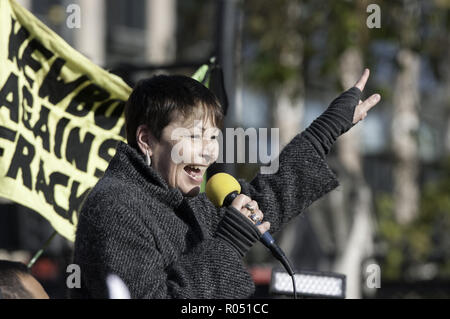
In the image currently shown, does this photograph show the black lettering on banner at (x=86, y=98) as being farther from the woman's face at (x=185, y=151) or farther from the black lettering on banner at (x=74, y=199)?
the woman's face at (x=185, y=151)

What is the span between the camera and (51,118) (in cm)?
377

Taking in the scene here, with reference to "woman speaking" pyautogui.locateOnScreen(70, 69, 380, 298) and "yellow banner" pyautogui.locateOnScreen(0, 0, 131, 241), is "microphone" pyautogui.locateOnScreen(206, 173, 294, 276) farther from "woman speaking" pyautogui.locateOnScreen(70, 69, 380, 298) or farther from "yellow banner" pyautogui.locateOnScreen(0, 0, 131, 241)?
"yellow banner" pyautogui.locateOnScreen(0, 0, 131, 241)

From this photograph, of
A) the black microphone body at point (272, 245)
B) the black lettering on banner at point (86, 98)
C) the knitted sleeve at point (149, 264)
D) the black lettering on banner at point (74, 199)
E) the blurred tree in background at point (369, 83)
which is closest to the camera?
the knitted sleeve at point (149, 264)

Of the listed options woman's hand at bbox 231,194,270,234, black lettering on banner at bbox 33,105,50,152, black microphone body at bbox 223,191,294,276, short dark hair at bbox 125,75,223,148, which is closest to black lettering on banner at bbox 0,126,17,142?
black lettering on banner at bbox 33,105,50,152

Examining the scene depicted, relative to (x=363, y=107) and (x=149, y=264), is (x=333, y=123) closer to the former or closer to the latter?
(x=363, y=107)

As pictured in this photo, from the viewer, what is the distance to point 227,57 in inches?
190

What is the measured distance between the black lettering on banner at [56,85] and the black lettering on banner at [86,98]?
47mm

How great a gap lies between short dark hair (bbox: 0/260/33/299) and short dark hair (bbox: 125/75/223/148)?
2.81ft

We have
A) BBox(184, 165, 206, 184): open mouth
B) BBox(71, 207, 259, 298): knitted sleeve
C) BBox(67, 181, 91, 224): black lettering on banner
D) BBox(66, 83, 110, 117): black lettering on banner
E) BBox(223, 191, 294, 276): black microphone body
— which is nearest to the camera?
BBox(71, 207, 259, 298): knitted sleeve

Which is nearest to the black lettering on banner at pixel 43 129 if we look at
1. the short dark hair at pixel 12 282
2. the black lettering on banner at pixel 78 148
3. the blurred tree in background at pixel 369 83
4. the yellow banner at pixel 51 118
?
the yellow banner at pixel 51 118

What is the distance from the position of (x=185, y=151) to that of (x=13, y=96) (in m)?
1.23

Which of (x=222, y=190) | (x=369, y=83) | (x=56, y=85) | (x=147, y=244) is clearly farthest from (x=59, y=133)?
(x=369, y=83)

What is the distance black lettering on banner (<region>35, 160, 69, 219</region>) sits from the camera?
3.64m

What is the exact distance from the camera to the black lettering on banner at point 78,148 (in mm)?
3830
